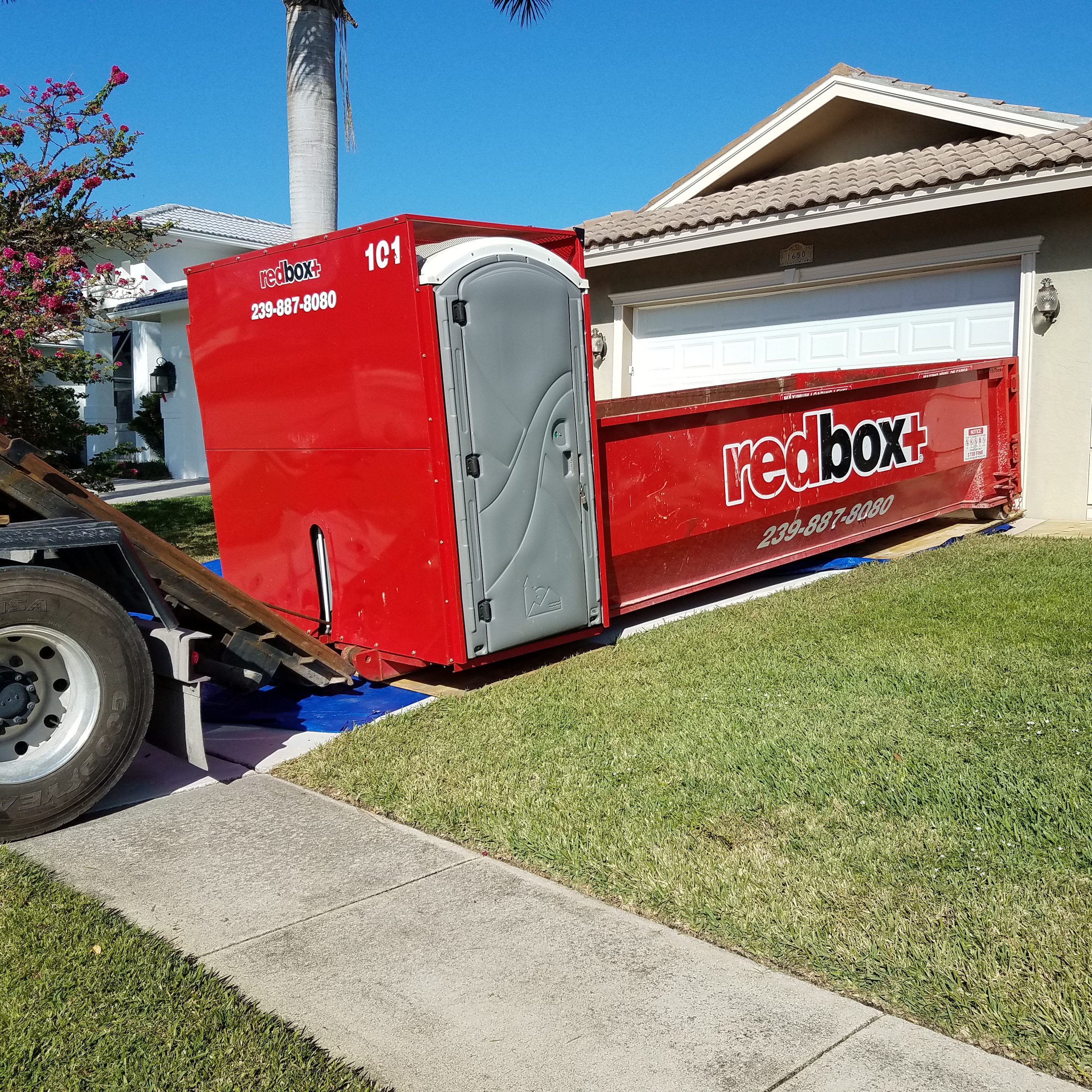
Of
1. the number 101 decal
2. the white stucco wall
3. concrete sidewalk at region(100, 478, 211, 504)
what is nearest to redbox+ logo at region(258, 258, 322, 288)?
the number 101 decal

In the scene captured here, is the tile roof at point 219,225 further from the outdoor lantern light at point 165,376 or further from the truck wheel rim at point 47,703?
the truck wheel rim at point 47,703

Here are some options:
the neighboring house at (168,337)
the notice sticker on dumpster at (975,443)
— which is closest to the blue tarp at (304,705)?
the notice sticker on dumpster at (975,443)

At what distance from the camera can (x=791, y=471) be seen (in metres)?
8.20

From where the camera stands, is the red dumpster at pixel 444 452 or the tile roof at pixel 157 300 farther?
the tile roof at pixel 157 300

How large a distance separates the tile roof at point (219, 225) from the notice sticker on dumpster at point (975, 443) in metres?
19.1

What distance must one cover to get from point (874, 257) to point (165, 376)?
17.1 metres

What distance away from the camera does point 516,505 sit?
5930mm

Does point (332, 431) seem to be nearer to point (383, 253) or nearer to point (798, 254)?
point (383, 253)

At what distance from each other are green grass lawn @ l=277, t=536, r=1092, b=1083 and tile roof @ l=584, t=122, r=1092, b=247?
468 centimetres

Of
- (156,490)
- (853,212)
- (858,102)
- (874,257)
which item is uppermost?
(858,102)

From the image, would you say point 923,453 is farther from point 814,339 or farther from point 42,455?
point 42,455

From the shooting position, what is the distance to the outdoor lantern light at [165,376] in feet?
77.9

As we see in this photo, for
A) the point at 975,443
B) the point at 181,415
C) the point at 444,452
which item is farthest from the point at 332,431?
the point at 181,415

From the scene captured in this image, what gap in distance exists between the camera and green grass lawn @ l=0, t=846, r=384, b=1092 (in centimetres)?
264
